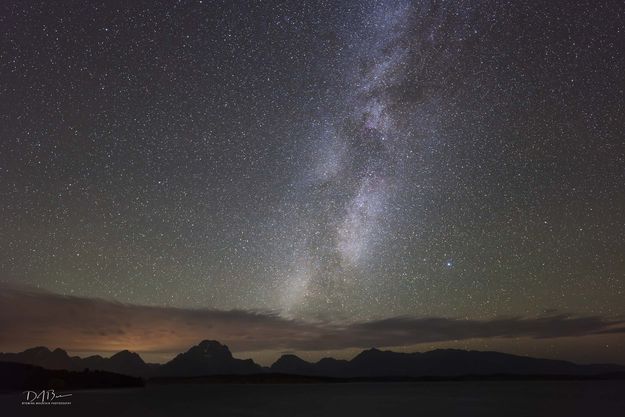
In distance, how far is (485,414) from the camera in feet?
248

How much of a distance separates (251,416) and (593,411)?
55207 mm

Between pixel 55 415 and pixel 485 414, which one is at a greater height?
pixel 55 415

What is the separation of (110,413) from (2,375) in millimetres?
107151

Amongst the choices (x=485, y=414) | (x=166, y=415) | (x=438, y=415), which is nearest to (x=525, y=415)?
(x=485, y=414)

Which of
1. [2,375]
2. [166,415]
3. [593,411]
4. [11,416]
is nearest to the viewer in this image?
→ [11,416]

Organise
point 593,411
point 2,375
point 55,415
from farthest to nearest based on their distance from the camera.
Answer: point 2,375 < point 593,411 < point 55,415

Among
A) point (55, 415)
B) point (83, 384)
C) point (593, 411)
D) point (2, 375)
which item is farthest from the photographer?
point (83, 384)

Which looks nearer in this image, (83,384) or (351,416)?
(351,416)

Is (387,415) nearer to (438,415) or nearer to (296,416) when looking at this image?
(438,415)

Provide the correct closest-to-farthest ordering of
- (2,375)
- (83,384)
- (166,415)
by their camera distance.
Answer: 1. (166,415)
2. (2,375)
3. (83,384)

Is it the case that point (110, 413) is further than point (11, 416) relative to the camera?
Yes

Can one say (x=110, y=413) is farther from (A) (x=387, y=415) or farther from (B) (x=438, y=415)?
(B) (x=438, y=415)

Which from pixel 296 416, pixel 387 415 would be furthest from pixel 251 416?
pixel 387 415

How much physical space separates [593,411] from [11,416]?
86.3 metres
